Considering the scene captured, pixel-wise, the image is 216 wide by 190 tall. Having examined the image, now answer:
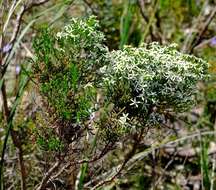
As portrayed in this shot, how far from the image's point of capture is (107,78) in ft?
4.50

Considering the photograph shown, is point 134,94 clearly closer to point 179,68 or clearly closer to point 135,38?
point 179,68

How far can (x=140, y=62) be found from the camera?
1379 millimetres

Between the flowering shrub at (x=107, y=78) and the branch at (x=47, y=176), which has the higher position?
the flowering shrub at (x=107, y=78)

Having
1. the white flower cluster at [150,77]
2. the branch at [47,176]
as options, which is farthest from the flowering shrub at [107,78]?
the branch at [47,176]

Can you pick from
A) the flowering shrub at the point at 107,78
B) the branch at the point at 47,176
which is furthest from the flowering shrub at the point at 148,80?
the branch at the point at 47,176

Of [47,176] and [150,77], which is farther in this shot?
[47,176]

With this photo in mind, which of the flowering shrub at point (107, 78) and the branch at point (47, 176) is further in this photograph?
the branch at point (47, 176)

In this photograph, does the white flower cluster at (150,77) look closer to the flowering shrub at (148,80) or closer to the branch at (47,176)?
the flowering shrub at (148,80)

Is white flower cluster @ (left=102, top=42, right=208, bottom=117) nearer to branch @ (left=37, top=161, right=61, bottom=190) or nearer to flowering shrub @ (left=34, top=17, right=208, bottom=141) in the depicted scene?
flowering shrub @ (left=34, top=17, right=208, bottom=141)

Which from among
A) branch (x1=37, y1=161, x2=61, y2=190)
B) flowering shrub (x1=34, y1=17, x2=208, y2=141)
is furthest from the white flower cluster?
branch (x1=37, y1=161, x2=61, y2=190)

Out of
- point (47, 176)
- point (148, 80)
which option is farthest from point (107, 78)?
point (47, 176)

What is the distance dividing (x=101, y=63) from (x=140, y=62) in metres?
0.10

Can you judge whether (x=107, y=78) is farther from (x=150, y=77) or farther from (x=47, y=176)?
(x=47, y=176)

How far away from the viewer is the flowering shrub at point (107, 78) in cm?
136
